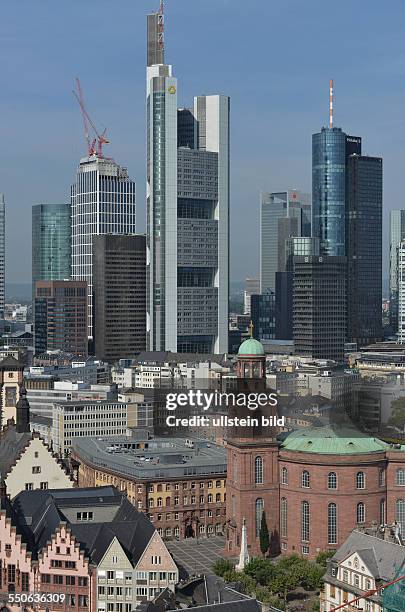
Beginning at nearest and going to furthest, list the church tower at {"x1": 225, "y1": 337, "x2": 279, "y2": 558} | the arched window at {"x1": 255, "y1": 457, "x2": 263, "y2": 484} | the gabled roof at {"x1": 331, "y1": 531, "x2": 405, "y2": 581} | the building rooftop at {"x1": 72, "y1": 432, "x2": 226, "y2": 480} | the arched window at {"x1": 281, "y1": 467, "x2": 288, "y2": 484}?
1. the gabled roof at {"x1": 331, "y1": 531, "x2": 405, "y2": 581}
2. the church tower at {"x1": 225, "y1": 337, "x2": 279, "y2": 558}
3. the arched window at {"x1": 281, "y1": 467, "x2": 288, "y2": 484}
4. the arched window at {"x1": 255, "y1": 457, "x2": 263, "y2": 484}
5. the building rooftop at {"x1": 72, "y1": 432, "x2": 226, "y2": 480}

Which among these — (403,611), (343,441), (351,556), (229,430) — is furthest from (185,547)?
(403,611)

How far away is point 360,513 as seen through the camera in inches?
4857

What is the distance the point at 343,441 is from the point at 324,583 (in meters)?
27.4

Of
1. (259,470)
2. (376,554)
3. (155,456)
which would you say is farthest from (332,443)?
(155,456)

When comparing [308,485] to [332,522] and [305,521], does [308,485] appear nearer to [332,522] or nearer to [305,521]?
[305,521]

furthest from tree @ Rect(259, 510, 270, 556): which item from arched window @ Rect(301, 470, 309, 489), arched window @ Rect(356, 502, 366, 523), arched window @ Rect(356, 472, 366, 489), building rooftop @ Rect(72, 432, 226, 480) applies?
building rooftop @ Rect(72, 432, 226, 480)

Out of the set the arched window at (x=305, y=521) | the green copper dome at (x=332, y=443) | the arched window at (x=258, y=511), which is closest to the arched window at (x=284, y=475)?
the green copper dome at (x=332, y=443)

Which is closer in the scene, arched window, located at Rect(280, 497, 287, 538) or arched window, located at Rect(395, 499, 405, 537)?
arched window, located at Rect(395, 499, 405, 537)

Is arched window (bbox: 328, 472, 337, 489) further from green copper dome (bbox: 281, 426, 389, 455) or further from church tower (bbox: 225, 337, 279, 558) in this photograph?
church tower (bbox: 225, 337, 279, 558)

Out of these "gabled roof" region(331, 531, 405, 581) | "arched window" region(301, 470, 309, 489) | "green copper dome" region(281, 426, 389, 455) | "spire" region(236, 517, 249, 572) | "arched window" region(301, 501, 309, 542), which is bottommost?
"spire" region(236, 517, 249, 572)

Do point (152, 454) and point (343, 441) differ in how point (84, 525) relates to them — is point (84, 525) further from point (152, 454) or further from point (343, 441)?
point (152, 454)

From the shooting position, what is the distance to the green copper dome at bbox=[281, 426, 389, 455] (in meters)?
124

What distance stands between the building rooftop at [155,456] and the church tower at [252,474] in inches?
644

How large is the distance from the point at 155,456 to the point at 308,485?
30.1 meters
